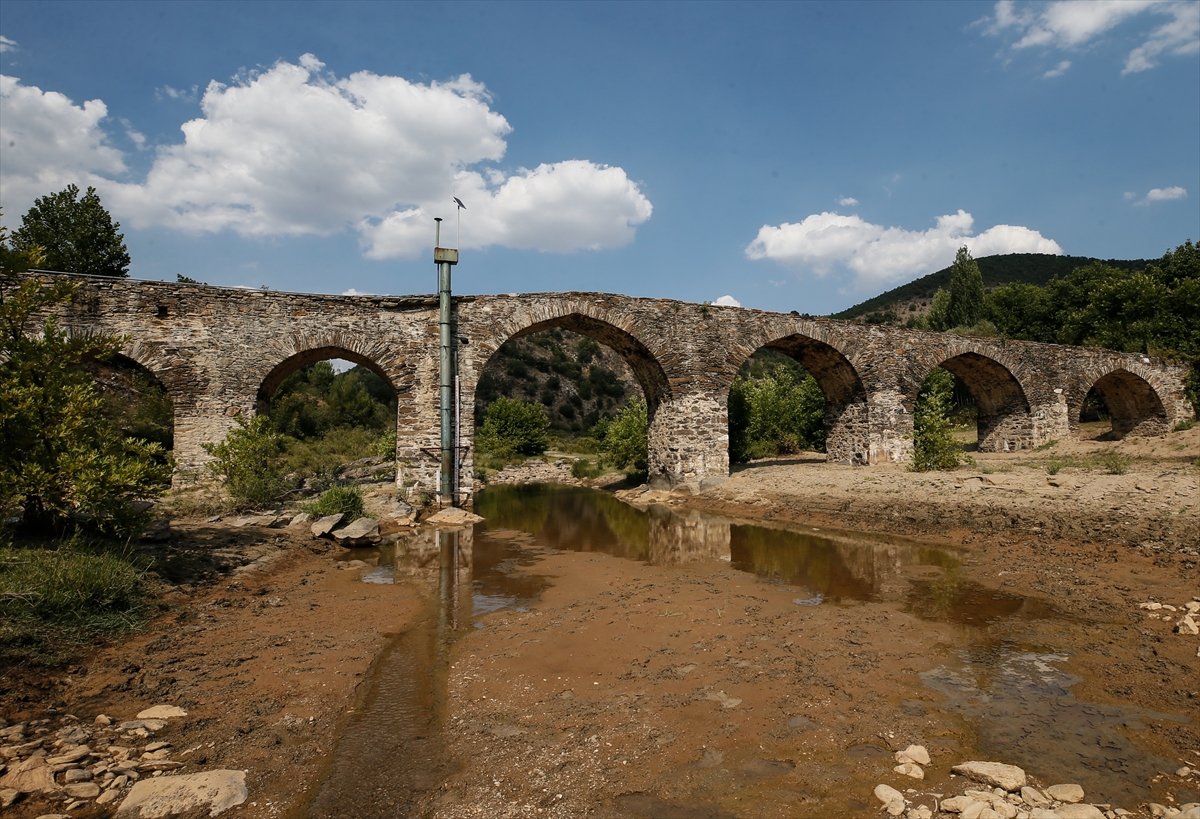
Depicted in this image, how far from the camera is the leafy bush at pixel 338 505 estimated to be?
10312 millimetres

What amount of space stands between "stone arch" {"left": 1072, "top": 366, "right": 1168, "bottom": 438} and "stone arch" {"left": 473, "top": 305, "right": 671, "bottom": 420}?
58.9 ft

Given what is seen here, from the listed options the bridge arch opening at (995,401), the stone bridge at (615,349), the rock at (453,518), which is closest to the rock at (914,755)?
the rock at (453,518)

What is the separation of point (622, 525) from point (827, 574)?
5.40 meters

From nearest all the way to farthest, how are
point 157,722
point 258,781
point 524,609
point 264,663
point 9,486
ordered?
point 258,781, point 157,722, point 264,663, point 9,486, point 524,609

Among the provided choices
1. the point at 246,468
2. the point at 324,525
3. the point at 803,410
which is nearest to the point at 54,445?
the point at 324,525

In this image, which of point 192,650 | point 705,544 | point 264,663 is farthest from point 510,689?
point 705,544

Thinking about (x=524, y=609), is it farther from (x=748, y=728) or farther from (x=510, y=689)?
(x=748, y=728)

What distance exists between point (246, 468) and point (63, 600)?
6323 millimetres

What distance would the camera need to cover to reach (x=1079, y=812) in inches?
105

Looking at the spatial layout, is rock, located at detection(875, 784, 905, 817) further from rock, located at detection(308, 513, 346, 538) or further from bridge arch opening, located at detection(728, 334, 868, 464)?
bridge arch opening, located at detection(728, 334, 868, 464)

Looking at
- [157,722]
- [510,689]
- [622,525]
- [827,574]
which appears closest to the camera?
[157,722]

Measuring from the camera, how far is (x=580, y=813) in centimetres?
279

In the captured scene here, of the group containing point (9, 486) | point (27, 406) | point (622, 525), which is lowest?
point (622, 525)

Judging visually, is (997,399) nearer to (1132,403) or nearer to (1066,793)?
(1132,403)
